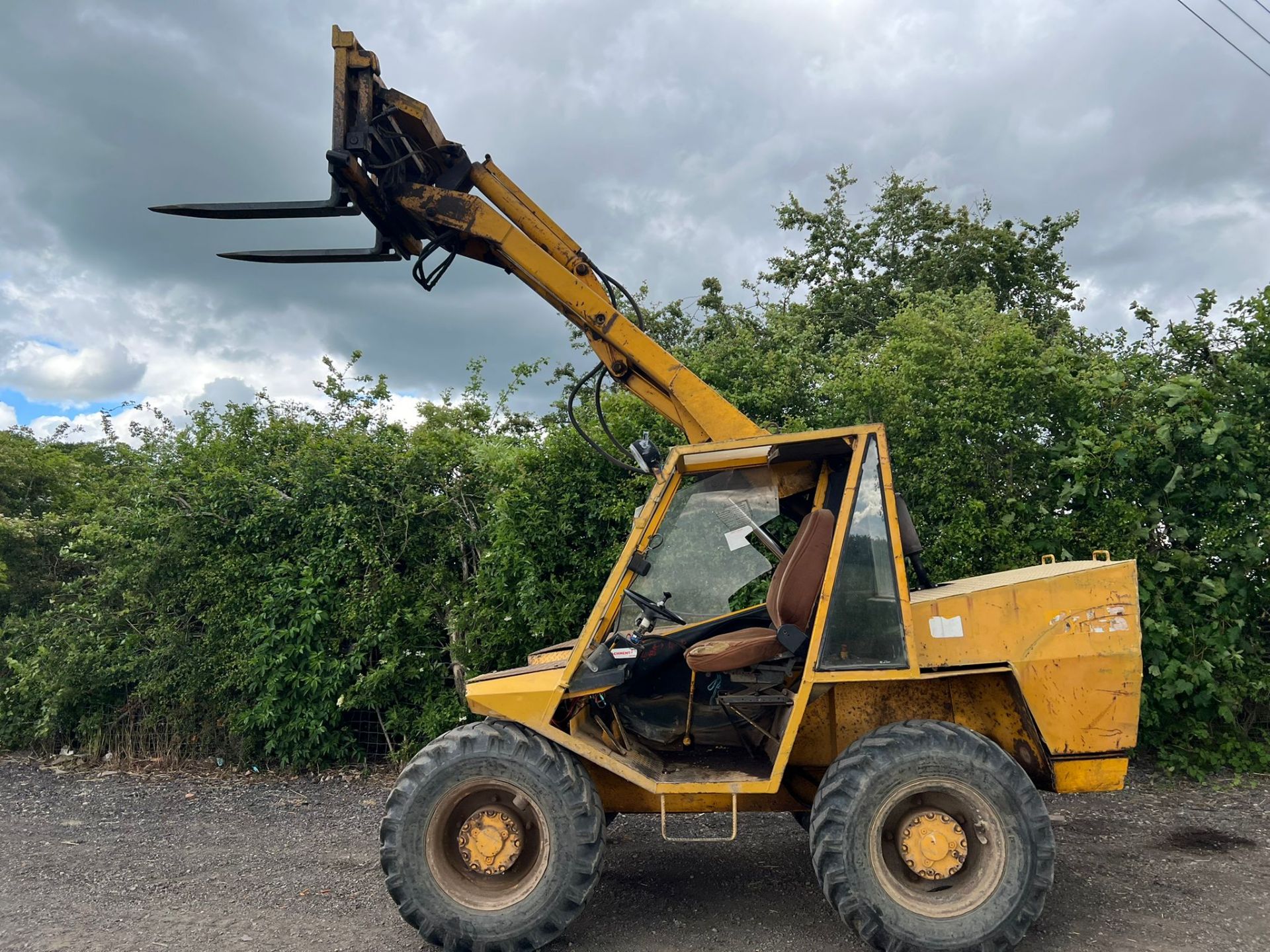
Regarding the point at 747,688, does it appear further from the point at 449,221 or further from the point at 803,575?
the point at 449,221

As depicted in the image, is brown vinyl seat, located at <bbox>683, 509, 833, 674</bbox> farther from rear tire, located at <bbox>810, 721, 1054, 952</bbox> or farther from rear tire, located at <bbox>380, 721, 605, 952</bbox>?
rear tire, located at <bbox>380, 721, 605, 952</bbox>

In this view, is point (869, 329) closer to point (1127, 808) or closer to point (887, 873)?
point (1127, 808)

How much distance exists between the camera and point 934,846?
12.2ft

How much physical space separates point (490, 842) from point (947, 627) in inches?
92.7

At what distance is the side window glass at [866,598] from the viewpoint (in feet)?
12.9

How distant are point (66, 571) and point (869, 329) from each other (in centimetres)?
1482

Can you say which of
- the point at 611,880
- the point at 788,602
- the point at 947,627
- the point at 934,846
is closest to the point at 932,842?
the point at 934,846

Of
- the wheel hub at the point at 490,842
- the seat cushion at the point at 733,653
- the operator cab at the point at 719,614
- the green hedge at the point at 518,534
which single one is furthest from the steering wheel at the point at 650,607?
the green hedge at the point at 518,534

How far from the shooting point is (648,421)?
7.23 metres

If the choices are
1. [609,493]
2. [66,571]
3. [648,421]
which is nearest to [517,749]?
[609,493]

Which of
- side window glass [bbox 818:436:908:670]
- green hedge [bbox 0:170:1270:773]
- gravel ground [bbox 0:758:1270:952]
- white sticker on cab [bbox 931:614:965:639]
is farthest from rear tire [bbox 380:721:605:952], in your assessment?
green hedge [bbox 0:170:1270:773]

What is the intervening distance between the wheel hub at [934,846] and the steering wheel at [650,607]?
146cm

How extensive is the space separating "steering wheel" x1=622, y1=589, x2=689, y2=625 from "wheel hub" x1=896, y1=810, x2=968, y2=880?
1.46m

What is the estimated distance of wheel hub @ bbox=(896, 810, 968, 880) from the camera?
3.73 m
